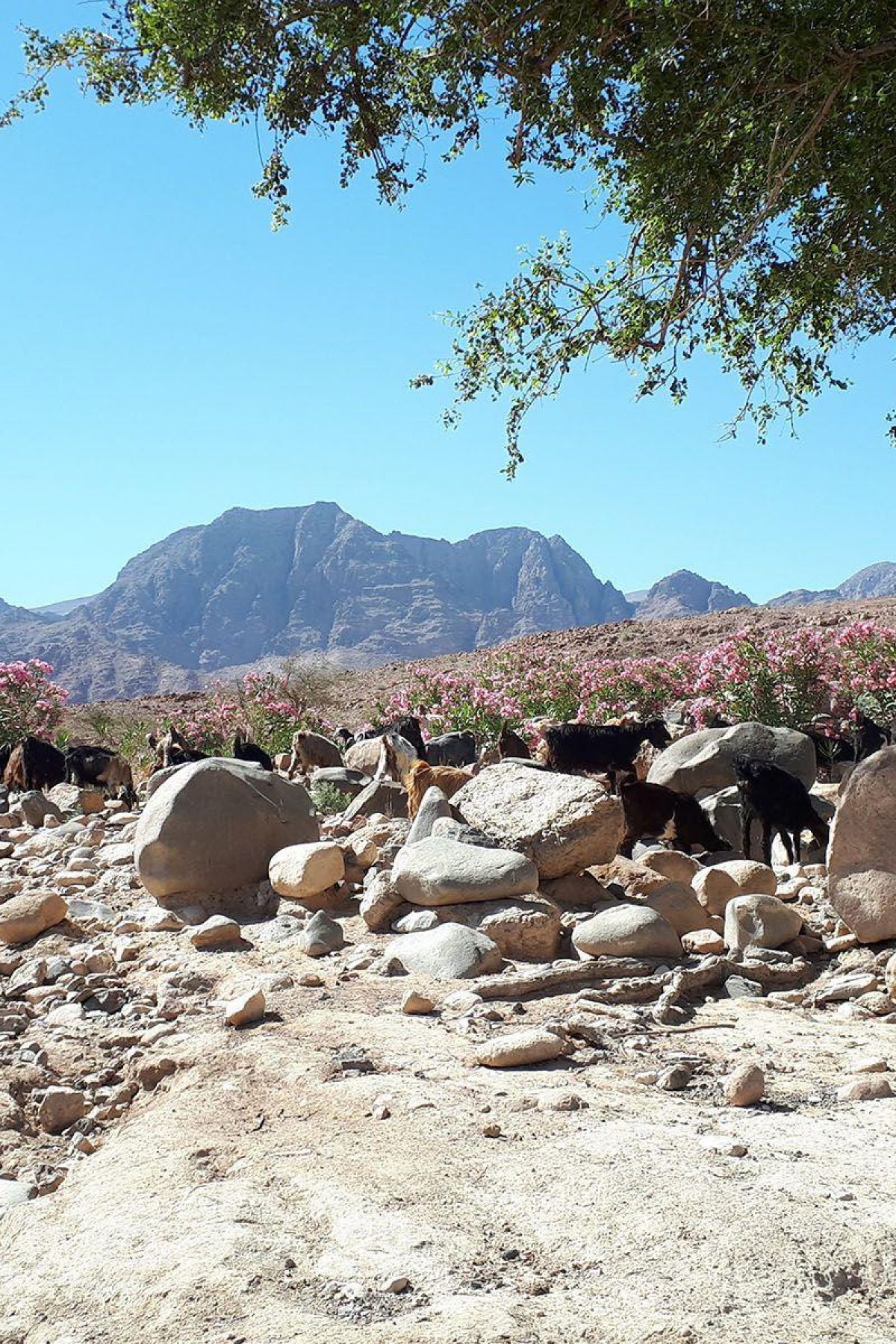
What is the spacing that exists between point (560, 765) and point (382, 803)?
5.79 feet

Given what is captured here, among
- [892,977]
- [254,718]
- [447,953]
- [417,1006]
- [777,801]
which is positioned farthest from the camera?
[254,718]

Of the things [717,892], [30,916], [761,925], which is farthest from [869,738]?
[30,916]

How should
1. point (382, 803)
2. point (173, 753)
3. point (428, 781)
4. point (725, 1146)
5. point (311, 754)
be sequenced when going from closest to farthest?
point (725, 1146) < point (428, 781) < point (382, 803) < point (173, 753) < point (311, 754)

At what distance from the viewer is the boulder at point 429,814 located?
7.69 metres

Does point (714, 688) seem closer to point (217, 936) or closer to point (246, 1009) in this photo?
point (217, 936)

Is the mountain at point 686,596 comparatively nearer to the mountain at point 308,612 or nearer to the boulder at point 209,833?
the mountain at point 308,612

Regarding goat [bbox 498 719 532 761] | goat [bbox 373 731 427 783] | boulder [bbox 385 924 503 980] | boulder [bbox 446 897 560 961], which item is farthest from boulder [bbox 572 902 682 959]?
goat [bbox 373 731 427 783]

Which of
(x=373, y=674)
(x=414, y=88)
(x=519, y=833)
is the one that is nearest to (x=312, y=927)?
(x=519, y=833)

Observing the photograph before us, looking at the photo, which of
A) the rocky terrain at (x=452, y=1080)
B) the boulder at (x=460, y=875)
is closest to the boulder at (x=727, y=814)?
the rocky terrain at (x=452, y=1080)

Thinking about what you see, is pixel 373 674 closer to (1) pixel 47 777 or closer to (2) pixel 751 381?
(1) pixel 47 777

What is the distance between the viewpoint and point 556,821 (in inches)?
272

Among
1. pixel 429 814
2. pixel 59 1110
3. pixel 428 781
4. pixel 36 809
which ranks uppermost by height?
pixel 428 781

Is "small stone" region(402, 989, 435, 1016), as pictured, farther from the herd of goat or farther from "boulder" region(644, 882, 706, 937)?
the herd of goat

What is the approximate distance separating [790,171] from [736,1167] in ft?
24.0
